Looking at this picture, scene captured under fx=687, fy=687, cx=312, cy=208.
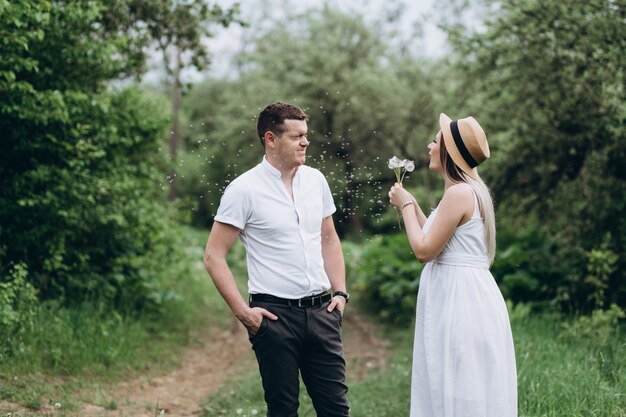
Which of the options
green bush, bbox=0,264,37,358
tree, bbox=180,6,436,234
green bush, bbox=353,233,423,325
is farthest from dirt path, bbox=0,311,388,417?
tree, bbox=180,6,436,234

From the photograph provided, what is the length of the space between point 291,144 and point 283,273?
739mm

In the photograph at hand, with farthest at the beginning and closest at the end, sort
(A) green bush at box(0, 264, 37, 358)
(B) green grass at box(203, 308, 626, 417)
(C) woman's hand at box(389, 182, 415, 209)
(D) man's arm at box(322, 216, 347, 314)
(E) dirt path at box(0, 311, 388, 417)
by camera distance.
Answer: (E) dirt path at box(0, 311, 388, 417), (A) green bush at box(0, 264, 37, 358), (B) green grass at box(203, 308, 626, 417), (D) man's arm at box(322, 216, 347, 314), (C) woman's hand at box(389, 182, 415, 209)

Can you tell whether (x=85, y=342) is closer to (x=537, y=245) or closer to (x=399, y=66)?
(x=537, y=245)

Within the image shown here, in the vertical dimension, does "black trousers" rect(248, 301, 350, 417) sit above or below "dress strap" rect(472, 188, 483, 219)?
below

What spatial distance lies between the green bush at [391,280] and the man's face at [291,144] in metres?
6.75

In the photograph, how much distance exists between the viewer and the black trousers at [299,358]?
12.6ft

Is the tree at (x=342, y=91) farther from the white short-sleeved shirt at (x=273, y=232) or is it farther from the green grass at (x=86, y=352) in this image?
the white short-sleeved shirt at (x=273, y=232)

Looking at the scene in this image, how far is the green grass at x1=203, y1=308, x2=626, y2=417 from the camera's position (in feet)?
A: 16.3

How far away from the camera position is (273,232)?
3883mm

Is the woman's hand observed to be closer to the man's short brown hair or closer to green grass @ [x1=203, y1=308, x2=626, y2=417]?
the man's short brown hair

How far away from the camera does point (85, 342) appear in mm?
7234

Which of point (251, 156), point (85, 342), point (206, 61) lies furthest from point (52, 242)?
point (251, 156)

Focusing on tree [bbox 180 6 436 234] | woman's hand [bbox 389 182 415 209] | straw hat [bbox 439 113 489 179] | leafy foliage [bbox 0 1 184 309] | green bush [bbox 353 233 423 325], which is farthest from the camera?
tree [bbox 180 6 436 234]

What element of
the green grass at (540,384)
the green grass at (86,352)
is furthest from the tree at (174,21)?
the green grass at (540,384)
